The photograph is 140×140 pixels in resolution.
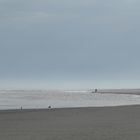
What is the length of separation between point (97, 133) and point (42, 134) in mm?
2879

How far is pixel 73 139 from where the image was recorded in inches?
873

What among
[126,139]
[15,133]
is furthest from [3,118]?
[126,139]

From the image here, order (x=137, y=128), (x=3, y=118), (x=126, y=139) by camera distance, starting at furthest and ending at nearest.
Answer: (x=3, y=118), (x=137, y=128), (x=126, y=139)

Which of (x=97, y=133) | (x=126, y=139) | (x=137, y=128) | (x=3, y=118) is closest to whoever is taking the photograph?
(x=126, y=139)

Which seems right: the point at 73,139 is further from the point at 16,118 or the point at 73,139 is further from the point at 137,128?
the point at 16,118

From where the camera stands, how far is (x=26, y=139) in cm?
2241

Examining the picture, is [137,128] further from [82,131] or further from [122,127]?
[82,131]

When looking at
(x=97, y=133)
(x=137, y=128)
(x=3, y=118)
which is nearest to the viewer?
(x=97, y=133)

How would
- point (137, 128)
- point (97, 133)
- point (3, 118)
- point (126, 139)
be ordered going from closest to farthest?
point (126, 139), point (97, 133), point (137, 128), point (3, 118)

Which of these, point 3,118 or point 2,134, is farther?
point 3,118

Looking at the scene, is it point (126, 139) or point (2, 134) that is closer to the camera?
point (126, 139)

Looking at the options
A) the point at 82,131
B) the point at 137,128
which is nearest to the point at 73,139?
Result: the point at 82,131

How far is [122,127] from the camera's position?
2736cm

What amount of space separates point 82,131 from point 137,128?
3.26 m
